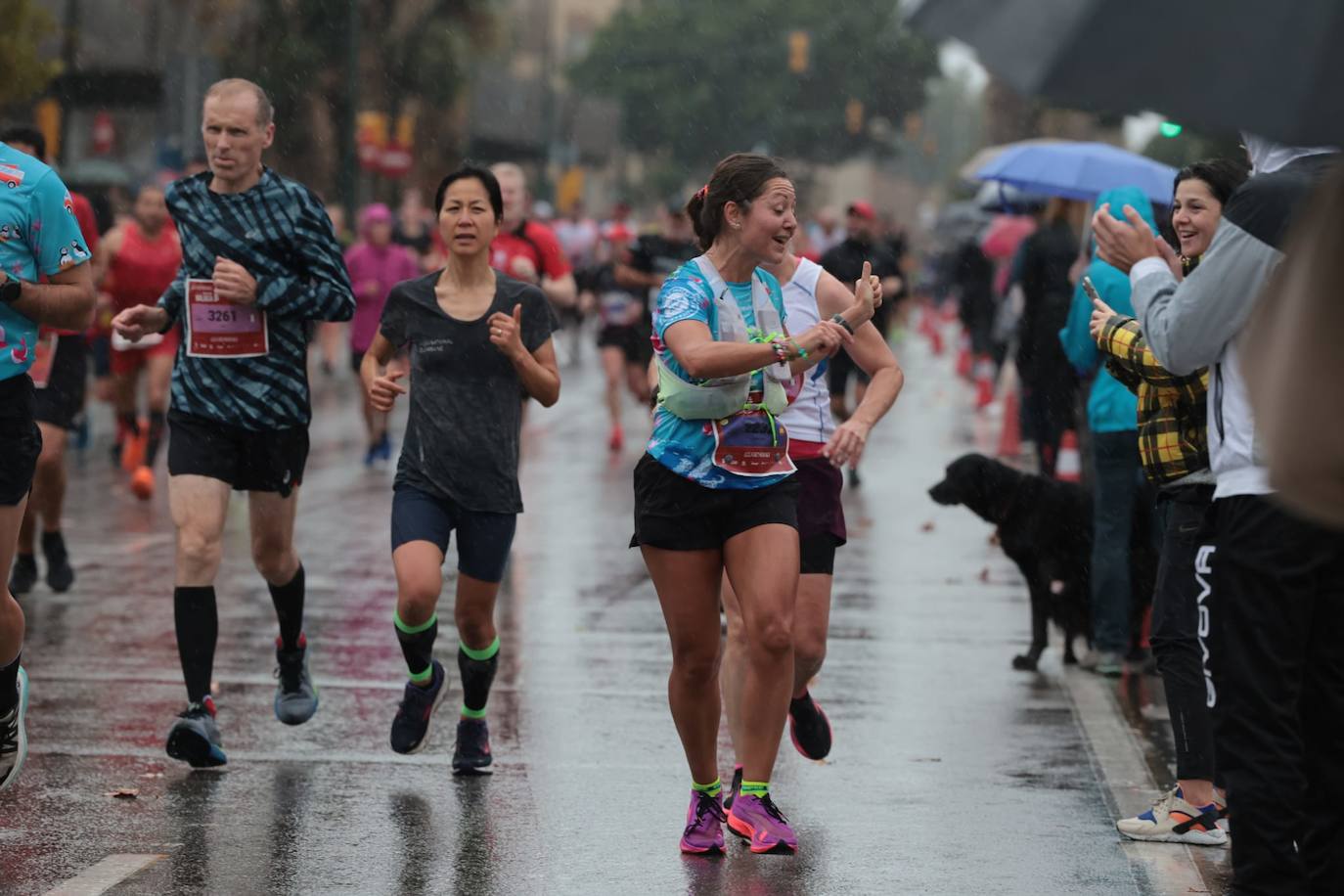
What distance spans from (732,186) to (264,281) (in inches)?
72.7

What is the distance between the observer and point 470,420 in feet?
23.0

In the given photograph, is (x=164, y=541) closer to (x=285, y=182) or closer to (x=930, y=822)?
(x=285, y=182)

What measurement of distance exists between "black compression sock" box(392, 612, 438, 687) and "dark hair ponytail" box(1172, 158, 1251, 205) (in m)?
2.68

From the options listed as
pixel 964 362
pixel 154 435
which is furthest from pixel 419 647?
pixel 964 362

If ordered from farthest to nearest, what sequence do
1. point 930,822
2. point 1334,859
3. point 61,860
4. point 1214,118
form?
point 930,822, point 61,860, point 1334,859, point 1214,118

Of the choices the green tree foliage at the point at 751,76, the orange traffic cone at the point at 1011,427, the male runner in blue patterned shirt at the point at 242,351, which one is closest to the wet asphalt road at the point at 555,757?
the male runner in blue patterned shirt at the point at 242,351

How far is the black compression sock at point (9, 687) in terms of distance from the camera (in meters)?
6.27

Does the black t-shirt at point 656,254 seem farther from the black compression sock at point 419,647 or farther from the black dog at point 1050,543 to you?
the black compression sock at point 419,647

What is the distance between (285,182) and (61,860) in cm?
252

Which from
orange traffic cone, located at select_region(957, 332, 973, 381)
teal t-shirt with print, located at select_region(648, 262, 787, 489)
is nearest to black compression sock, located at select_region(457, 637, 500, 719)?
teal t-shirt with print, located at select_region(648, 262, 787, 489)

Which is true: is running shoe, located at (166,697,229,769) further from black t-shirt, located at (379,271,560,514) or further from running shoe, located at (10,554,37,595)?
running shoe, located at (10,554,37,595)

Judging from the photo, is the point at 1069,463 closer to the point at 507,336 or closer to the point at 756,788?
the point at 507,336

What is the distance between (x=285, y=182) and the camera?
7371 millimetres

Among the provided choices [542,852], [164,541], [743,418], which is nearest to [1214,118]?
[743,418]
